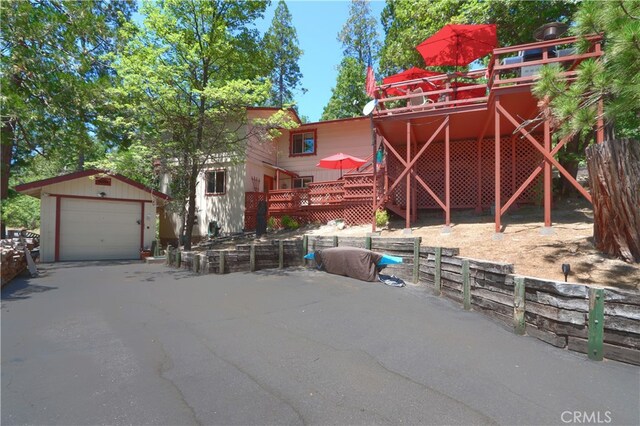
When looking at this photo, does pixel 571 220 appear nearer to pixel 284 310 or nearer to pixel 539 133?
pixel 539 133

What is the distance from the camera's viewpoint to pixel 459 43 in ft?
36.4

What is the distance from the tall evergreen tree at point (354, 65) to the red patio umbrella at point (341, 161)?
10.2 m

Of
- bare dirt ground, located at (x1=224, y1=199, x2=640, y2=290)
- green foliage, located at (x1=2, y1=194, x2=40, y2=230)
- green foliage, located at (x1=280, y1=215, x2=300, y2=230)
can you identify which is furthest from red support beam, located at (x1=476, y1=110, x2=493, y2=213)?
green foliage, located at (x1=2, y1=194, x2=40, y2=230)

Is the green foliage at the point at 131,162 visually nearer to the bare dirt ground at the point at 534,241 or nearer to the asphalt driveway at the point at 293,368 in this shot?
the asphalt driveway at the point at 293,368

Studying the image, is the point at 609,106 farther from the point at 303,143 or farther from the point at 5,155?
the point at 5,155

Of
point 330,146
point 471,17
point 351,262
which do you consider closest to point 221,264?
Result: point 351,262

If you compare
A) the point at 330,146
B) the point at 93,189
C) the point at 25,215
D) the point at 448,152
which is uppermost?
the point at 330,146

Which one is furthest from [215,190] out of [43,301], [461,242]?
[461,242]

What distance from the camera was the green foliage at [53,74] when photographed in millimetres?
11680

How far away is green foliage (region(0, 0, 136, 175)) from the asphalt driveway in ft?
35.1

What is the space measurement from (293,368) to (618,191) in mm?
5599

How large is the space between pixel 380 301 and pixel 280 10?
30.7 metres

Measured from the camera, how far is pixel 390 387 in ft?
9.90

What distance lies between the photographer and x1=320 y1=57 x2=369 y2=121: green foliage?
2466cm
